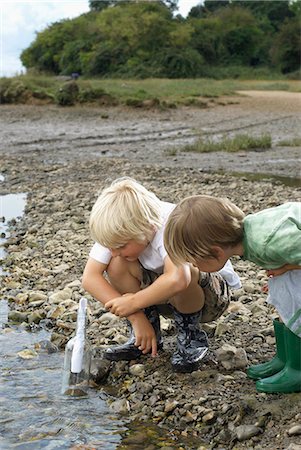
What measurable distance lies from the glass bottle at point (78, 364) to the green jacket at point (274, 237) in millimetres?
884

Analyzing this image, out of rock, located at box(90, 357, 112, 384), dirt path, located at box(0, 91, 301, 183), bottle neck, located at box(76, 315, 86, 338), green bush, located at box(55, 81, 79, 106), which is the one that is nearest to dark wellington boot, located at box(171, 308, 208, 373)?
rock, located at box(90, 357, 112, 384)

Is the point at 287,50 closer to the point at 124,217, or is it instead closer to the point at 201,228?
the point at 124,217

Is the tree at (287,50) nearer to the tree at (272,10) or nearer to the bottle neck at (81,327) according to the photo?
the tree at (272,10)

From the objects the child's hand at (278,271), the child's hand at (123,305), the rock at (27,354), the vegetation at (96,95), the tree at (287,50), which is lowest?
the rock at (27,354)

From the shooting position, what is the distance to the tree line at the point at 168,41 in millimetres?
38500

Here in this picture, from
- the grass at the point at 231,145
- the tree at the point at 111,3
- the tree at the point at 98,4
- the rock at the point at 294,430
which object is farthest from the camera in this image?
the tree at the point at 98,4

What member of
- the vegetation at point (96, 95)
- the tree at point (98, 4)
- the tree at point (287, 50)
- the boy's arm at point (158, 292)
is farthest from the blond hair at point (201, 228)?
the tree at point (98, 4)

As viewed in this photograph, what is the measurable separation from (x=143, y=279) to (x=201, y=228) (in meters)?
0.65

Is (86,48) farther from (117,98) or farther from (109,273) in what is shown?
(109,273)

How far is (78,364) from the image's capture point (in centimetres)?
359

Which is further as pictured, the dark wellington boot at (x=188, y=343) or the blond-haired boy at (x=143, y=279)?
the dark wellington boot at (x=188, y=343)

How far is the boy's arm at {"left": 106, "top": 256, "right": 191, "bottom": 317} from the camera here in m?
3.38

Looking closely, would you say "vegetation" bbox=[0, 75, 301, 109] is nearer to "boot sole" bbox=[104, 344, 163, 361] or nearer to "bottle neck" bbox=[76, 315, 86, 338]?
"boot sole" bbox=[104, 344, 163, 361]

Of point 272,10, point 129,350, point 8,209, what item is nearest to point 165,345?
point 129,350
